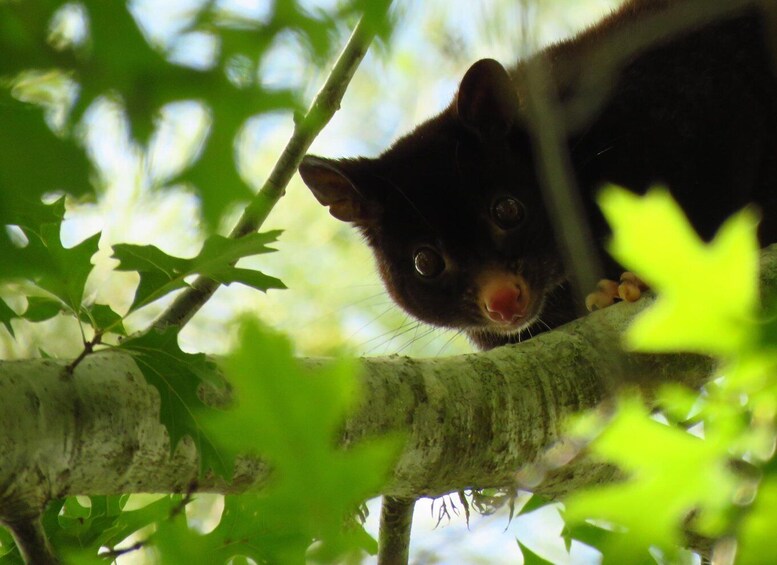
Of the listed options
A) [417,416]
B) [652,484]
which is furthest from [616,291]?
[652,484]

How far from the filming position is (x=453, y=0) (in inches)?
193

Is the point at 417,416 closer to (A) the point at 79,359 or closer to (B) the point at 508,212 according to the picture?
(A) the point at 79,359

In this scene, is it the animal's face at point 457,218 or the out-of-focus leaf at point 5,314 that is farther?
the animal's face at point 457,218

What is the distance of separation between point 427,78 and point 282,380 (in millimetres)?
8059

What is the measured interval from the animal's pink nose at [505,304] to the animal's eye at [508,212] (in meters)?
0.32

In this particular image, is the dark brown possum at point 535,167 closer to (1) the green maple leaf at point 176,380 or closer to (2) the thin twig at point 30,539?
(1) the green maple leaf at point 176,380

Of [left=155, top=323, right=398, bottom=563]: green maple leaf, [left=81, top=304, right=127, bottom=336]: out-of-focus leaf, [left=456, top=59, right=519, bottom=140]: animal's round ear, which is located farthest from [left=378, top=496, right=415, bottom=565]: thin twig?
[left=155, top=323, right=398, bottom=563]: green maple leaf

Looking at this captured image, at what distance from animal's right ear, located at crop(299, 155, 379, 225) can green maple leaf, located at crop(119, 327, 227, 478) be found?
8.23ft

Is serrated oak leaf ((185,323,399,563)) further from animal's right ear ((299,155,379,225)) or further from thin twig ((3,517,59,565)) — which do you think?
animal's right ear ((299,155,379,225))

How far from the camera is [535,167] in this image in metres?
4.45

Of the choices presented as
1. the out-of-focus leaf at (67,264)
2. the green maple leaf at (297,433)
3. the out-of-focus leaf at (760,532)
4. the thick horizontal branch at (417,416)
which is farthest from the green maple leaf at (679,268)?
the out-of-focus leaf at (67,264)

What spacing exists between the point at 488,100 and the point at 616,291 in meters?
1.21

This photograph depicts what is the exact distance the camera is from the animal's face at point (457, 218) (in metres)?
4.26

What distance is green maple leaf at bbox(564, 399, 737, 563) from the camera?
32.1 inches
